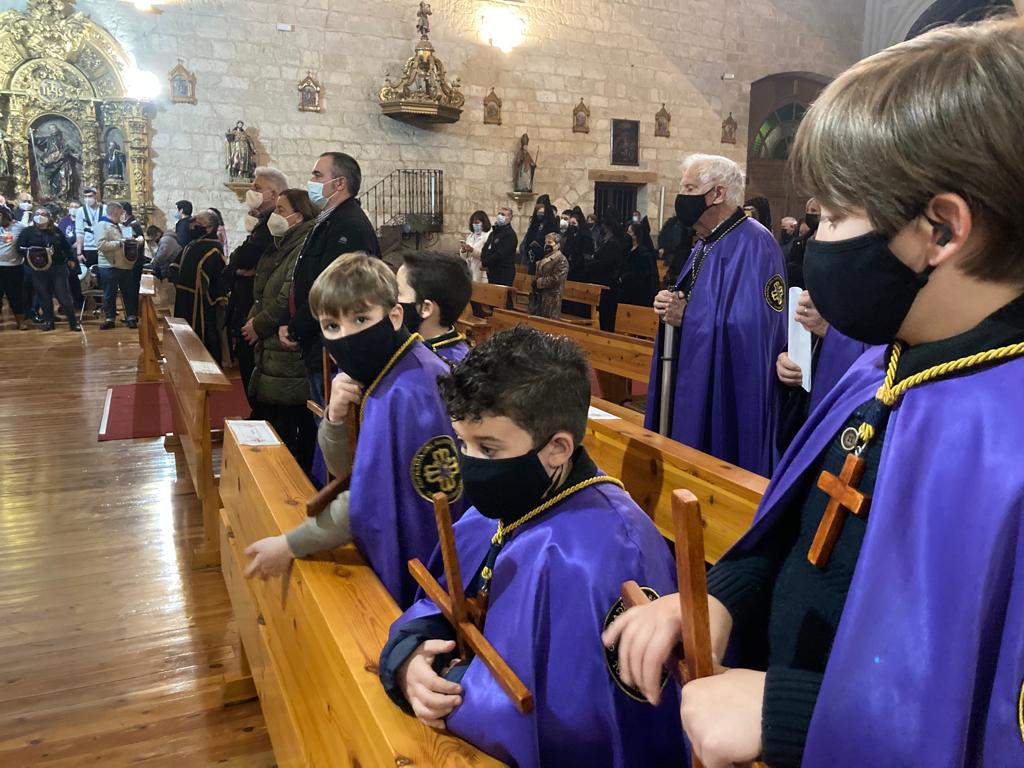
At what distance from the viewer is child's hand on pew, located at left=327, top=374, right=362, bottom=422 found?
231cm

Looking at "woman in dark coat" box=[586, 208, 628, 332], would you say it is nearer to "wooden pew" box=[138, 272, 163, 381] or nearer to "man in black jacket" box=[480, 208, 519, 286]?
"man in black jacket" box=[480, 208, 519, 286]

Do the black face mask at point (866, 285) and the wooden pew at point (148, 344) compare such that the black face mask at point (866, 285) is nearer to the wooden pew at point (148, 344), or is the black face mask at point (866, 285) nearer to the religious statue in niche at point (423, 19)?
the wooden pew at point (148, 344)

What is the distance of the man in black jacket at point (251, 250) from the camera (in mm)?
5293

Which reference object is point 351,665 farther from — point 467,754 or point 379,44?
point 379,44

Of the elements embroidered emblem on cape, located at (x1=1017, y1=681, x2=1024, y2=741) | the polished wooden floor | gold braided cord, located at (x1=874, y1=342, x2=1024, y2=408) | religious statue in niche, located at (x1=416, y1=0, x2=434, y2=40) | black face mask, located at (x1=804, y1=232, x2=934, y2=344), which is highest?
religious statue in niche, located at (x1=416, y1=0, x2=434, y2=40)

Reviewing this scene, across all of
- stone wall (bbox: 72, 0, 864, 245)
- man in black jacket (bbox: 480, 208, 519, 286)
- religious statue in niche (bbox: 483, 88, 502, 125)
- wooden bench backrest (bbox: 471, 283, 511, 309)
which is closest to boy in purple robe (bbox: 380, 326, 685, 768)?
wooden bench backrest (bbox: 471, 283, 511, 309)

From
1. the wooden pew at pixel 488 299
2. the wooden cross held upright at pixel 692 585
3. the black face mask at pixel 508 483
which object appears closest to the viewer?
the wooden cross held upright at pixel 692 585

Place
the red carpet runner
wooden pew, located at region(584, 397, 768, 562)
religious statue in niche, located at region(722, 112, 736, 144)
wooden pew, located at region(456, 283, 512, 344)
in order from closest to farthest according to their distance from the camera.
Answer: wooden pew, located at region(584, 397, 768, 562) → the red carpet runner → wooden pew, located at region(456, 283, 512, 344) → religious statue in niche, located at region(722, 112, 736, 144)

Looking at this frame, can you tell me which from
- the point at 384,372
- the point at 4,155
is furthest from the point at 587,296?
the point at 4,155

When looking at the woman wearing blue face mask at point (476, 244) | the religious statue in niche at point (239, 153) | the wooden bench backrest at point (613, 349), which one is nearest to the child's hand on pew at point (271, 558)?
the wooden bench backrest at point (613, 349)

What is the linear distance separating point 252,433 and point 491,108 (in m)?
13.7

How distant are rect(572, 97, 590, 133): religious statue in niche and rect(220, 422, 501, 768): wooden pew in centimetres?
1469

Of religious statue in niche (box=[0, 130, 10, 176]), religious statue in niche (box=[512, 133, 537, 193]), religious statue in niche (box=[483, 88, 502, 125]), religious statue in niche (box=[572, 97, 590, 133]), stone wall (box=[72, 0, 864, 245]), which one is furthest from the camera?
religious statue in niche (box=[572, 97, 590, 133])

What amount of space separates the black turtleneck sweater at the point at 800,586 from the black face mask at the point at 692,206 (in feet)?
8.59
